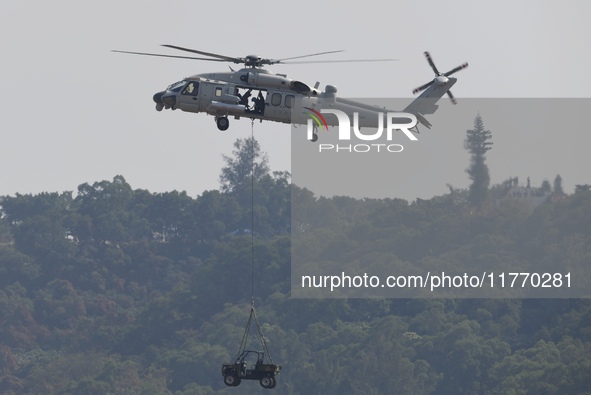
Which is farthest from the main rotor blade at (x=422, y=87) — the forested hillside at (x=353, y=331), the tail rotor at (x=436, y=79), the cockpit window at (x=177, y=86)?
the forested hillside at (x=353, y=331)

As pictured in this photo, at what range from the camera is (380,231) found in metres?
169

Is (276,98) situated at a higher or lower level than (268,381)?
higher

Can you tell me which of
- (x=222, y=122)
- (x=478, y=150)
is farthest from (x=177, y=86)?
(x=478, y=150)

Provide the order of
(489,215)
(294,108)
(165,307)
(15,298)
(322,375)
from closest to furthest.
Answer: (294,108), (322,375), (489,215), (165,307), (15,298)

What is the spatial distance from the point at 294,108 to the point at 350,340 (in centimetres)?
8826

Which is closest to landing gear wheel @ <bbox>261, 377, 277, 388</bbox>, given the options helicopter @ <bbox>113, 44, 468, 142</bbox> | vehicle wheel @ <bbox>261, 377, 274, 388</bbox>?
vehicle wheel @ <bbox>261, 377, 274, 388</bbox>

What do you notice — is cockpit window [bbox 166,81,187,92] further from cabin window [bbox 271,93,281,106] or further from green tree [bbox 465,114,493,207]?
green tree [bbox 465,114,493,207]

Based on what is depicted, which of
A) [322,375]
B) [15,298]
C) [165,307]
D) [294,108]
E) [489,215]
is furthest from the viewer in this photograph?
[15,298]

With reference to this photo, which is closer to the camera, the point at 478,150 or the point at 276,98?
the point at 276,98

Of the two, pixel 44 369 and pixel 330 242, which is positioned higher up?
→ pixel 330 242

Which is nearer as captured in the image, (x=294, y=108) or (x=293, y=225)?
(x=294, y=108)

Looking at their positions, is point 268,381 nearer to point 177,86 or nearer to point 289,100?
point 289,100

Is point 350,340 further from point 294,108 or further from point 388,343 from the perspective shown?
point 294,108

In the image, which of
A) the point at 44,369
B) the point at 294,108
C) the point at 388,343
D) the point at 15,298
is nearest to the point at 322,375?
the point at 388,343
